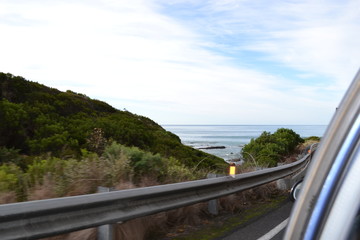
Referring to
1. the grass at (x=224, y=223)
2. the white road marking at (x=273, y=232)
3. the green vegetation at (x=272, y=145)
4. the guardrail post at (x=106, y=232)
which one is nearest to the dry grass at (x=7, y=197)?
the guardrail post at (x=106, y=232)

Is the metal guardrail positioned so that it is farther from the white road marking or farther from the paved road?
the white road marking

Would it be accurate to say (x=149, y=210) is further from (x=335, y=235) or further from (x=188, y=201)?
(x=335, y=235)

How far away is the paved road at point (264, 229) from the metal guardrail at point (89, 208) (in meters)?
0.66

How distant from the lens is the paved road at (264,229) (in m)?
5.59

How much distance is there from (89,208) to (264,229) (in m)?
3.19

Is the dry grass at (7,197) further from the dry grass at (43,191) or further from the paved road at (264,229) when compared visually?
the paved road at (264,229)

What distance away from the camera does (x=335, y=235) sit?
41.4 inches

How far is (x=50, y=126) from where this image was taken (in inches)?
613

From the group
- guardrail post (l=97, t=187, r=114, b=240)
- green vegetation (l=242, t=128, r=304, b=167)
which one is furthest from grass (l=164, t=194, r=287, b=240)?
green vegetation (l=242, t=128, r=304, b=167)

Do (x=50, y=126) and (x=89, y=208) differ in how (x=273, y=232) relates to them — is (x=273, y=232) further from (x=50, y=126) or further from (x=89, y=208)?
(x=50, y=126)

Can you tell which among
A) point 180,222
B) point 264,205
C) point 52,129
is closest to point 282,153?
point 52,129

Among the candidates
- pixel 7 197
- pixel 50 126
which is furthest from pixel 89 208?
pixel 50 126

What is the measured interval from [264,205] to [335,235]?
731 centimetres

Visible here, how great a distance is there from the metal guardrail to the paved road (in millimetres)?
659
